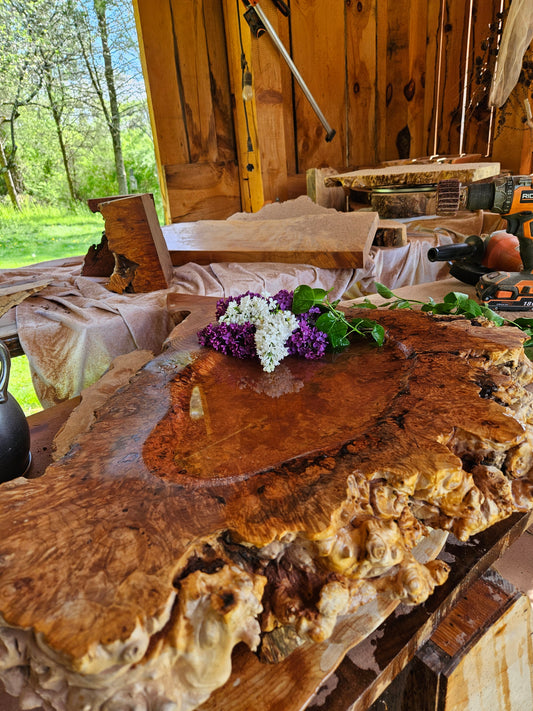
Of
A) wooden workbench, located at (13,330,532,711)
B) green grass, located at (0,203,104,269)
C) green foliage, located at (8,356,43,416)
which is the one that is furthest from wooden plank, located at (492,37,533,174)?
green foliage, located at (8,356,43,416)

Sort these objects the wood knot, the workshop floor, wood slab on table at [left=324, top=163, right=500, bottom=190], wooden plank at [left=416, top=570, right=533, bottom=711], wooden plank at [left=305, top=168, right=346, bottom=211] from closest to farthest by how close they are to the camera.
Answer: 1. wooden plank at [left=416, top=570, right=533, bottom=711]
2. the workshop floor
3. wood slab on table at [left=324, top=163, right=500, bottom=190]
4. wooden plank at [left=305, top=168, right=346, bottom=211]
5. the wood knot

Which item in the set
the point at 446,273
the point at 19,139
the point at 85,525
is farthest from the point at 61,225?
the point at 85,525

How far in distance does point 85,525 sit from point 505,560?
128 centimetres

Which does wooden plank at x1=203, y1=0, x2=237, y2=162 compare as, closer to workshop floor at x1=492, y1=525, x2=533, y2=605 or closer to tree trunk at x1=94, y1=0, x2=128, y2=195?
tree trunk at x1=94, y1=0, x2=128, y2=195

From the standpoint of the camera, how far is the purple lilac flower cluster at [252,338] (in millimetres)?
1076

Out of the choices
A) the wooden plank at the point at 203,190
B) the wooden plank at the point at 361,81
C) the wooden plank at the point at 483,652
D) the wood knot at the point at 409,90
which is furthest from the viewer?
the wood knot at the point at 409,90

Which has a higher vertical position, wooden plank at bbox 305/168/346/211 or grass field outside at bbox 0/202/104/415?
wooden plank at bbox 305/168/346/211

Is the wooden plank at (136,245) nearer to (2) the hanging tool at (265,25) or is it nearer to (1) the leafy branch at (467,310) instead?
(1) the leafy branch at (467,310)

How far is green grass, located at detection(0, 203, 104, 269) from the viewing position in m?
3.75

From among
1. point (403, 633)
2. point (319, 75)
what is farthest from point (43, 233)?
point (403, 633)

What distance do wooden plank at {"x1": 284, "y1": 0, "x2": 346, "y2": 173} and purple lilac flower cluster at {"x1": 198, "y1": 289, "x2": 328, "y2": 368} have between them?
3.38 meters

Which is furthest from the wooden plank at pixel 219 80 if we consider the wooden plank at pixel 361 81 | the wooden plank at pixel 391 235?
the wooden plank at pixel 391 235

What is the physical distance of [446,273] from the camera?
2623mm

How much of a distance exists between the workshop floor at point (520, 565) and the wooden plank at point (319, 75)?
11.8 feet
